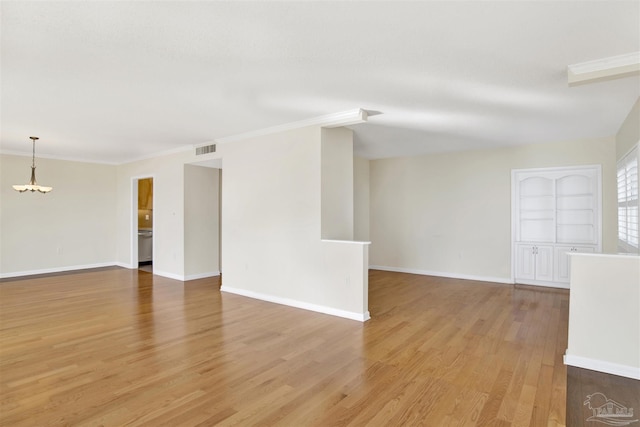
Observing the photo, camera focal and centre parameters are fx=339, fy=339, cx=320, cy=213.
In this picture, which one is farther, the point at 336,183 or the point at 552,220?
the point at 552,220

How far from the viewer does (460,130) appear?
520cm

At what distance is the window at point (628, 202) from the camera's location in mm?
3891

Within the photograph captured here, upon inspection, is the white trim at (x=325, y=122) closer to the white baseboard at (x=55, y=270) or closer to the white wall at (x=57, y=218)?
the white wall at (x=57, y=218)

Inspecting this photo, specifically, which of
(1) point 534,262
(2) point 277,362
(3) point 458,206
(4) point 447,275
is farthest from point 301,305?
(1) point 534,262

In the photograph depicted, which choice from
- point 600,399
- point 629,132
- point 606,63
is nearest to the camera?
point 600,399

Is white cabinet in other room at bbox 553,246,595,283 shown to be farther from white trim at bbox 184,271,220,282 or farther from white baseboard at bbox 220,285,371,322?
white trim at bbox 184,271,220,282

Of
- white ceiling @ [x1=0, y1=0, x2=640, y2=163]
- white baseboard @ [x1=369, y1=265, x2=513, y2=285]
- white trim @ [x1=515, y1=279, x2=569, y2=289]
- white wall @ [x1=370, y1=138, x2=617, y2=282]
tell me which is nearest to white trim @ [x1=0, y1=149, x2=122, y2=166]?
white ceiling @ [x1=0, y1=0, x2=640, y2=163]

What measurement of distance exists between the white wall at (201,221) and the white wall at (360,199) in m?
3.06

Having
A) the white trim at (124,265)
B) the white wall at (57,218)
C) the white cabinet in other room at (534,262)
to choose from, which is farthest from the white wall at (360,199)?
the white wall at (57,218)

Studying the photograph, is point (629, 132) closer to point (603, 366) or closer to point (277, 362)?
point (603, 366)

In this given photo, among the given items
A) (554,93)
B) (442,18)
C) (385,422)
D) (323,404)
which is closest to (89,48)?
(442,18)

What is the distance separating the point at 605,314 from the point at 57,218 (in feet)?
32.1

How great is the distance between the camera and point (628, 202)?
4.34 metres

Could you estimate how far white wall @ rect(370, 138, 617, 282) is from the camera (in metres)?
5.90
